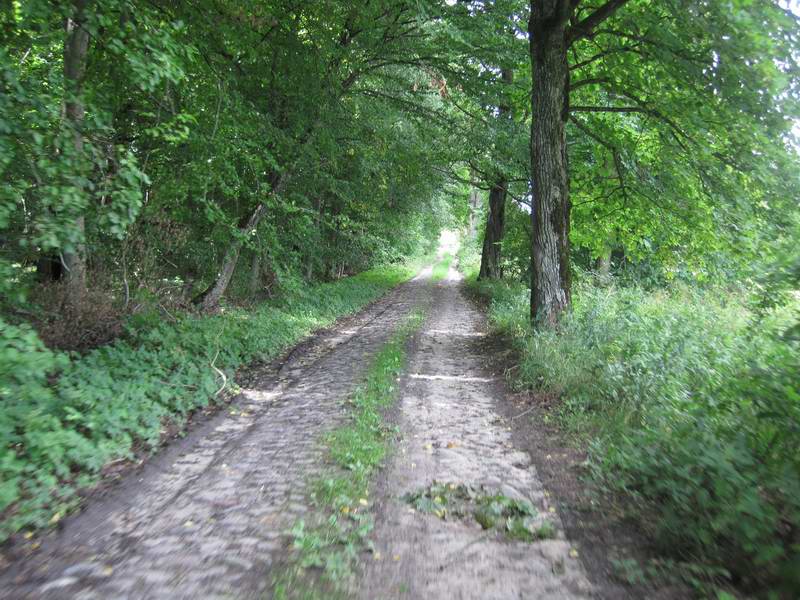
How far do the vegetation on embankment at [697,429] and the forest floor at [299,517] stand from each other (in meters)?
0.64

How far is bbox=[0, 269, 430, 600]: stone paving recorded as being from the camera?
299 centimetres

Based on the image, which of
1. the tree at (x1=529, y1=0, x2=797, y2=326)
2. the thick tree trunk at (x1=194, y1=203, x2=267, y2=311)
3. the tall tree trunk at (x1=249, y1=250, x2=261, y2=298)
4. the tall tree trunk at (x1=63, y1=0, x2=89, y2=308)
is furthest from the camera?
the tall tree trunk at (x1=249, y1=250, x2=261, y2=298)

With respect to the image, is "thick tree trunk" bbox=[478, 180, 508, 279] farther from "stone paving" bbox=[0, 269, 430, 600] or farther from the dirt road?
"stone paving" bbox=[0, 269, 430, 600]

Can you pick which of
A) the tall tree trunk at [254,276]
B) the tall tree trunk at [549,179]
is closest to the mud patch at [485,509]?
the tall tree trunk at [549,179]

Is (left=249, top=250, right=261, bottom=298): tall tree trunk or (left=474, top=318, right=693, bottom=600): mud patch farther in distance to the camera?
(left=249, top=250, right=261, bottom=298): tall tree trunk

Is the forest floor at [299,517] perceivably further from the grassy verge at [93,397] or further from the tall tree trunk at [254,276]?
the tall tree trunk at [254,276]

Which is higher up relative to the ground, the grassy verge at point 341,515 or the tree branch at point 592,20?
the tree branch at point 592,20

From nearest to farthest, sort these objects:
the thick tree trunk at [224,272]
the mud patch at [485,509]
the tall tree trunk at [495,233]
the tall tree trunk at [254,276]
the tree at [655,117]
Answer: the mud patch at [485,509], the tree at [655,117], the thick tree trunk at [224,272], the tall tree trunk at [254,276], the tall tree trunk at [495,233]

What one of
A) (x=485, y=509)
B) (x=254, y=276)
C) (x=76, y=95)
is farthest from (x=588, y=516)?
(x=254, y=276)

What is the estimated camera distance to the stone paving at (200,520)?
2988 mm

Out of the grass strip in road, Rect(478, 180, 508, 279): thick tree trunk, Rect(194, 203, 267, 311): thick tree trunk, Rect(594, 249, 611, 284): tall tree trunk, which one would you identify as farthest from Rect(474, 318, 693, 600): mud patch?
the grass strip in road

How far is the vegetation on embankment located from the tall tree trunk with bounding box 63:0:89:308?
19.5ft

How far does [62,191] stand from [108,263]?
12.4 ft

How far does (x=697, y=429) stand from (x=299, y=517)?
10.5 feet
